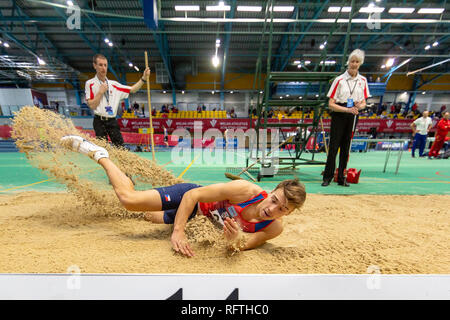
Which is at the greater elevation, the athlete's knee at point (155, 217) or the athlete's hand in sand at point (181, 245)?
the athlete's hand in sand at point (181, 245)

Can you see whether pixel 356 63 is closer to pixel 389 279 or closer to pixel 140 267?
pixel 389 279

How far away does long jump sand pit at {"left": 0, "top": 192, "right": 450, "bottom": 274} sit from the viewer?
1.28 m

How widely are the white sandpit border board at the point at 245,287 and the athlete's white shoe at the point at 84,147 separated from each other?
1.28 metres

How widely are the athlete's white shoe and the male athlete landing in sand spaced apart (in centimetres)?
17

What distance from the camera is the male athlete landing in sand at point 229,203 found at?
1.34m

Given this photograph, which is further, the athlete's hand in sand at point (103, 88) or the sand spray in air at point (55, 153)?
the athlete's hand in sand at point (103, 88)

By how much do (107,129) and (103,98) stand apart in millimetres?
490

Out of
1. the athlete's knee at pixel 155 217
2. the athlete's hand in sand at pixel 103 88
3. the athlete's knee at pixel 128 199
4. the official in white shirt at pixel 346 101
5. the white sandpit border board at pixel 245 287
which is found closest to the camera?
the white sandpit border board at pixel 245 287

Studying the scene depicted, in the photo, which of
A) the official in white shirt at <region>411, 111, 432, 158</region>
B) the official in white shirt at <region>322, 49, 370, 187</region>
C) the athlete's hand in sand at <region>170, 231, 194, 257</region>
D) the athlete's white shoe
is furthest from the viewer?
the official in white shirt at <region>411, 111, 432, 158</region>

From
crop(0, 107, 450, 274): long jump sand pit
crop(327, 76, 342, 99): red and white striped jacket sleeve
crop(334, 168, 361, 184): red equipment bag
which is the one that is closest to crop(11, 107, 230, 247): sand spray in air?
crop(0, 107, 450, 274): long jump sand pit

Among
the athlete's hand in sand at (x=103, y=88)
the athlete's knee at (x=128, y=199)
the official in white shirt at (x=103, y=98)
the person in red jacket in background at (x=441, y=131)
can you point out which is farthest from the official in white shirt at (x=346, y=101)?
the person in red jacket in background at (x=441, y=131)

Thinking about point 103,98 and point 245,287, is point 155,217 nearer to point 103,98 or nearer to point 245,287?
point 245,287

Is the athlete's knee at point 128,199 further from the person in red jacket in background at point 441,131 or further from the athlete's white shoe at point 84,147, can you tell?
the person in red jacket in background at point 441,131

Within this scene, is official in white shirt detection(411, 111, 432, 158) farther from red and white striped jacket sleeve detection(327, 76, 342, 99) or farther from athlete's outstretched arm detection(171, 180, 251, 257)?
athlete's outstretched arm detection(171, 180, 251, 257)
